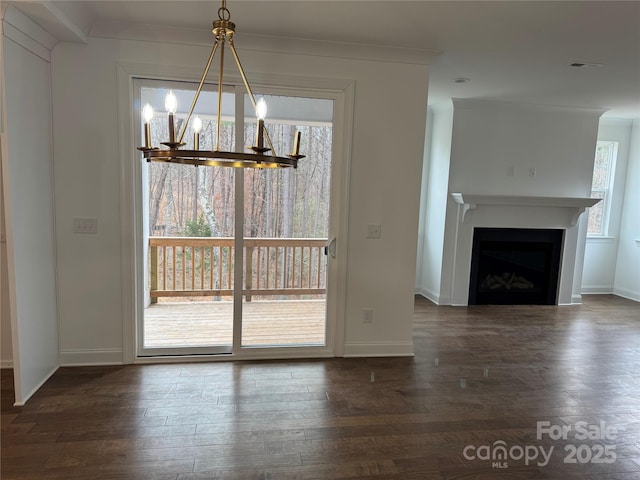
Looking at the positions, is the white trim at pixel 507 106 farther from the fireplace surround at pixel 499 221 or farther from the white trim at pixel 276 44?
the white trim at pixel 276 44

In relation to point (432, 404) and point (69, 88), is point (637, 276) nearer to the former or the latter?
point (432, 404)

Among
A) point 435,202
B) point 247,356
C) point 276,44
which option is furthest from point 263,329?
point 435,202

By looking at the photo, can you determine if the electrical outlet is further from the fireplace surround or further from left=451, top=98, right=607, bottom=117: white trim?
left=451, top=98, right=607, bottom=117: white trim

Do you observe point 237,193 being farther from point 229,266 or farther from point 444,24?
point 444,24

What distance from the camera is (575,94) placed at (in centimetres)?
461

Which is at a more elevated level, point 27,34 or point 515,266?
point 27,34

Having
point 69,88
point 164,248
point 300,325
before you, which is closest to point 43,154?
point 69,88

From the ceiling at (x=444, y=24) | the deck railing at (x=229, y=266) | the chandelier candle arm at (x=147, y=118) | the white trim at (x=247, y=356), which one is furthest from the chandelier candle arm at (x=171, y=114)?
the white trim at (x=247, y=356)

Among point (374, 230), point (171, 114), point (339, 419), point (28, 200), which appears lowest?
point (339, 419)

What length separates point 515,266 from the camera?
564 centimetres

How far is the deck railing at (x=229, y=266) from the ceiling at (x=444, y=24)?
1617 mm

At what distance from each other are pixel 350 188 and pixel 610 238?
4879 millimetres

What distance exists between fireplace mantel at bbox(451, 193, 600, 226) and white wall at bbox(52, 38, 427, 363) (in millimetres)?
1900

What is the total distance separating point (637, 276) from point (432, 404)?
16.1 feet
